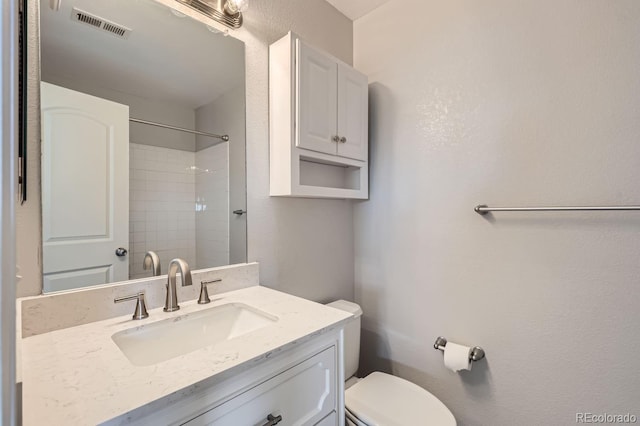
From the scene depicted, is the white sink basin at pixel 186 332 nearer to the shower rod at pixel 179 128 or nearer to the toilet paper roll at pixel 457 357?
the shower rod at pixel 179 128

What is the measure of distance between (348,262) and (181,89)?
1.31 meters

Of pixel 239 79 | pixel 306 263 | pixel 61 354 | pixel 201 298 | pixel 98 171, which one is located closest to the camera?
pixel 61 354

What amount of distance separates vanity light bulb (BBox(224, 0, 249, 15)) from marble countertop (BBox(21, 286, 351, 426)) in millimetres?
1247

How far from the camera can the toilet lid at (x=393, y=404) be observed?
3.79 feet

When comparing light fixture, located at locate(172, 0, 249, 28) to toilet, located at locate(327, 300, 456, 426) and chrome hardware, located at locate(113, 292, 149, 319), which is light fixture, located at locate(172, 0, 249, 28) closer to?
chrome hardware, located at locate(113, 292, 149, 319)

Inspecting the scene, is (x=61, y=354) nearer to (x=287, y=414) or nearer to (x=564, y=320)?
(x=287, y=414)

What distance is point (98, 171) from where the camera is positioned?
3.07 ft

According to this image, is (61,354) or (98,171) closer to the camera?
(61,354)

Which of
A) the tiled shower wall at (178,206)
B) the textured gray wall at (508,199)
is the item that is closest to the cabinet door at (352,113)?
the textured gray wall at (508,199)

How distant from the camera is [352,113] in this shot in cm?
157

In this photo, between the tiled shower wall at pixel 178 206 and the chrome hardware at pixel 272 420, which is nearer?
the chrome hardware at pixel 272 420

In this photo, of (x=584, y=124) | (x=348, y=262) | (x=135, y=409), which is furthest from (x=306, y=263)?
(x=584, y=124)

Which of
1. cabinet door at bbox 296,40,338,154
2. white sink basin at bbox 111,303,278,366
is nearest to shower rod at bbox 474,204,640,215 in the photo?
cabinet door at bbox 296,40,338,154

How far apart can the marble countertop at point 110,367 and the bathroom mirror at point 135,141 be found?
0.20 m
